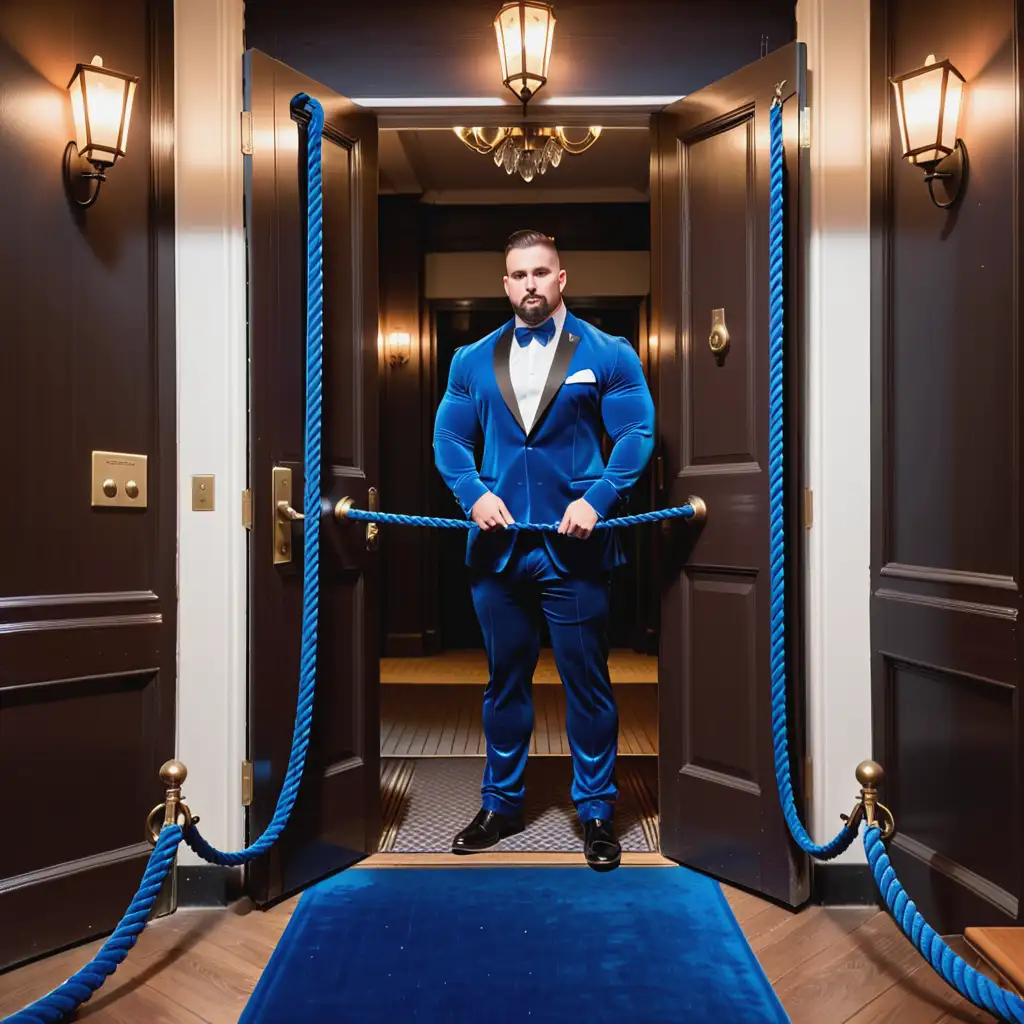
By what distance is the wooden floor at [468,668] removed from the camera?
4656mm

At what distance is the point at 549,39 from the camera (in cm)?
206

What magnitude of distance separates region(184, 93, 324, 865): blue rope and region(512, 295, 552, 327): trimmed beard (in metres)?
0.57

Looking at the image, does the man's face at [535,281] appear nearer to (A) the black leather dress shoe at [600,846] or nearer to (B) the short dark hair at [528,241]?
(B) the short dark hair at [528,241]

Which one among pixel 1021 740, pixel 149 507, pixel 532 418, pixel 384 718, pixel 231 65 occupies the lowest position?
pixel 384 718

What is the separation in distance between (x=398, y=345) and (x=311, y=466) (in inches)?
137

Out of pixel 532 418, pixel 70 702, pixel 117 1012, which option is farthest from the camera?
pixel 532 418

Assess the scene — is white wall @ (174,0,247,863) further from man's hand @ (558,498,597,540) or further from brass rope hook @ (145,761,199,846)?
man's hand @ (558,498,597,540)

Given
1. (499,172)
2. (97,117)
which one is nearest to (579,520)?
(97,117)

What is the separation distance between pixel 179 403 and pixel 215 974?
1.31m

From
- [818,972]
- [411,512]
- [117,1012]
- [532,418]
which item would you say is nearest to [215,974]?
[117,1012]

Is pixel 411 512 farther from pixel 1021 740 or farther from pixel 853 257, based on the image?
pixel 1021 740

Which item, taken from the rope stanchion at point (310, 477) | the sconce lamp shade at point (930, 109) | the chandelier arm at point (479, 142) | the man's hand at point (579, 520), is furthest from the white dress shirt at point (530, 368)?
the chandelier arm at point (479, 142)

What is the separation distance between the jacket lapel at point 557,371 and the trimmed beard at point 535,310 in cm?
7

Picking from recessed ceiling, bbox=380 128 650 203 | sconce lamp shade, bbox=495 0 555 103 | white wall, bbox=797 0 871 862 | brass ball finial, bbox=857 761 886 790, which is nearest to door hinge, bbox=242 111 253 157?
sconce lamp shade, bbox=495 0 555 103
